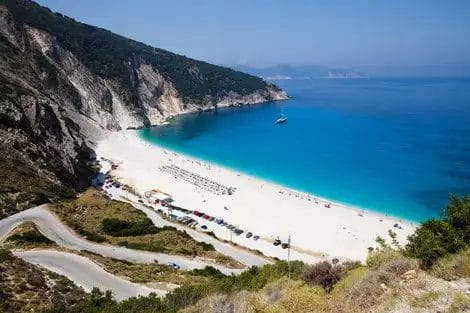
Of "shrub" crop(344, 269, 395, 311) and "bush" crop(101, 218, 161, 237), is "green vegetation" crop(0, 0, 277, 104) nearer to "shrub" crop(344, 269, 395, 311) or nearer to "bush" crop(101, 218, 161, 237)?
"bush" crop(101, 218, 161, 237)

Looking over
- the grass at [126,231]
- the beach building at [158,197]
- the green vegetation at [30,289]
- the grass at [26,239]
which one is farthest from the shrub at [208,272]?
the beach building at [158,197]

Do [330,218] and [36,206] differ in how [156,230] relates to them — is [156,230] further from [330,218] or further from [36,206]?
[330,218]

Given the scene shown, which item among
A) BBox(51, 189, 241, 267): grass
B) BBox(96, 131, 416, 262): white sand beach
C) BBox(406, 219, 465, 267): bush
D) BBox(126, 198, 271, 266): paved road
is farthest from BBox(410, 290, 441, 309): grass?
BBox(96, 131, 416, 262): white sand beach

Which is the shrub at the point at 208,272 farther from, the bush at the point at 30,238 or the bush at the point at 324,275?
the bush at the point at 324,275

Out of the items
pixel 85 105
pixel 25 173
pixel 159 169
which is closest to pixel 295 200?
pixel 159 169

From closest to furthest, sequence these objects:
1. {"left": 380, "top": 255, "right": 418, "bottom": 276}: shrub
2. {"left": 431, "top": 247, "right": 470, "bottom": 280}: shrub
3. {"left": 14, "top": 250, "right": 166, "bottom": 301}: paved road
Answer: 1. {"left": 431, "top": 247, "right": 470, "bottom": 280}: shrub
2. {"left": 380, "top": 255, "right": 418, "bottom": 276}: shrub
3. {"left": 14, "top": 250, "right": 166, "bottom": 301}: paved road

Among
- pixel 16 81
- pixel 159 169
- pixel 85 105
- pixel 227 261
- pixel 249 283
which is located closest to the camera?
pixel 249 283

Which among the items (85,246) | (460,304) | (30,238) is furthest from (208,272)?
(460,304)
